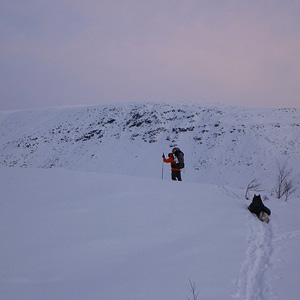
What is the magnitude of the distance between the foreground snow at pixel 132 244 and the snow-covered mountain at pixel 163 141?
12.6m

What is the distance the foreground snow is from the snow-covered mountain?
41.3ft

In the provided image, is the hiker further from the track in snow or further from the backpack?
the track in snow

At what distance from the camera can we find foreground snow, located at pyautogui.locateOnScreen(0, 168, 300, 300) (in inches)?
113

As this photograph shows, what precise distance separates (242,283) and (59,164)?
79.0 feet

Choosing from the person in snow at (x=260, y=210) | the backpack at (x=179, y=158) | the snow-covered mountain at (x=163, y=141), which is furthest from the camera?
the snow-covered mountain at (x=163, y=141)

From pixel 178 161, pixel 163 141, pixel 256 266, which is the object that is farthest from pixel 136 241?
pixel 163 141

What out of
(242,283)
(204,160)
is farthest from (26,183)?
(204,160)

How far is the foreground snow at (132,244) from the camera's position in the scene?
2.87 m

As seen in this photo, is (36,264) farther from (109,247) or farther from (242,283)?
(242,283)

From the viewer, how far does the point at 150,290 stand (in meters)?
2.82

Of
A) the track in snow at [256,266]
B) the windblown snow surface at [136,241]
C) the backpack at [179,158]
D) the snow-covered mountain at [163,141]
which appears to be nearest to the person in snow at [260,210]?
the windblown snow surface at [136,241]

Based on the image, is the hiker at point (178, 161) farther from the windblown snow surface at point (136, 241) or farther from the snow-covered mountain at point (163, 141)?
the snow-covered mountain at point (163, 141)

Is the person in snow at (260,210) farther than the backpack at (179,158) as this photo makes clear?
No

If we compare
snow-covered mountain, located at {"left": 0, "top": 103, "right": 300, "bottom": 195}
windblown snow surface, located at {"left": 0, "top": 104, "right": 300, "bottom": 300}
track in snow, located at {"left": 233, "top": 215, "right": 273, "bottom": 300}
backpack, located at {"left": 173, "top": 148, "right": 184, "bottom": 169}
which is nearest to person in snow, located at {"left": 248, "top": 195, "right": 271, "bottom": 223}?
windblown snow surface, located at {"left": 0, "top": 104, "right": 300, "bottom": 300}
